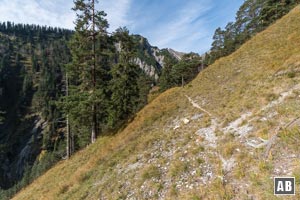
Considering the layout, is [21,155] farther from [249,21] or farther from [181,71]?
[249,21]

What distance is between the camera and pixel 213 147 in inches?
385

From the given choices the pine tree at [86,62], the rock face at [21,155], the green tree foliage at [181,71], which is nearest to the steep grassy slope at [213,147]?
the pine tree at [86,62]

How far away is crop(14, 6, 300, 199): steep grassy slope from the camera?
737cm

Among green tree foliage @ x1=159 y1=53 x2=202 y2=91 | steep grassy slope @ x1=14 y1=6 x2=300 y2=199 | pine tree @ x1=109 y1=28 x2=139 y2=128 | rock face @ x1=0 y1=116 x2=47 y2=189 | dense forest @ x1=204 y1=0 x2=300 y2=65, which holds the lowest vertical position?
rock face @ x1=0 y1=116 x2=47 y2=189

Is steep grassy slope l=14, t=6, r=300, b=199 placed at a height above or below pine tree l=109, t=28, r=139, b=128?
below

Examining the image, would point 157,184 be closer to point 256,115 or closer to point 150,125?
point 256,115

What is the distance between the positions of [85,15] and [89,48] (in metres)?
2.96

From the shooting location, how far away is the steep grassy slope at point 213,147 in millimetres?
7365

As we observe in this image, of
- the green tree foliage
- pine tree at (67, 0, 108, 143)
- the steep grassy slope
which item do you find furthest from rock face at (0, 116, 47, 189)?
the steep grassy slope

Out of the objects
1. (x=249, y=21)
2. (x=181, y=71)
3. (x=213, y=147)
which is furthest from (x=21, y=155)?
(x=213, y=147)

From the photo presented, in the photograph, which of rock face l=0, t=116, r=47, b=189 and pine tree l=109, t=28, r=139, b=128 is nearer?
pine tree l=109, t=28, r=139, b=128

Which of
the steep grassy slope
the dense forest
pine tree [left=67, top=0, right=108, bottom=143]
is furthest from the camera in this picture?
the dense forest

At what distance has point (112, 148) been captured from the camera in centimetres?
1545

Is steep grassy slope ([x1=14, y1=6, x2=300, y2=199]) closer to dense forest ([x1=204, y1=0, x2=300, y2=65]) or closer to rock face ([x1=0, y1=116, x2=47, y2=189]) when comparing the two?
dense forest ([x1=204, y1=0, x2=300, y2=65])
